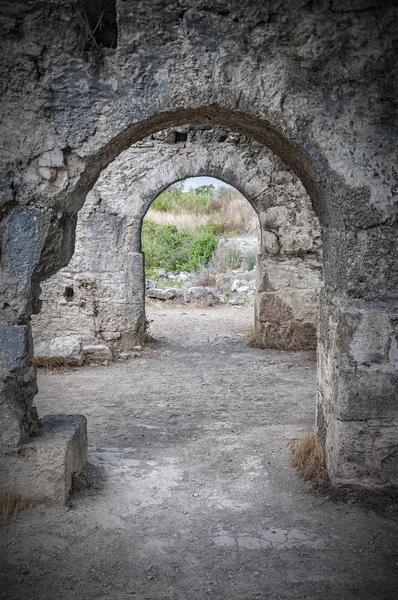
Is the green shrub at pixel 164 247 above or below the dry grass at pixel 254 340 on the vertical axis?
above

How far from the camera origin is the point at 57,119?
9.55ft

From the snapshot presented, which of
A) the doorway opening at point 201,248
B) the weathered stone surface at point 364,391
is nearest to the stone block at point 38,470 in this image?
the weathered stone surface at point 364,391

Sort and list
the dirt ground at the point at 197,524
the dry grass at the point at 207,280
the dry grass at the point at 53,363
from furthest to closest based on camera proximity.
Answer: the dry grass at the point at 207,280 → the dry grass at the point at 53,363 → the dirt ground at the point at 197,524

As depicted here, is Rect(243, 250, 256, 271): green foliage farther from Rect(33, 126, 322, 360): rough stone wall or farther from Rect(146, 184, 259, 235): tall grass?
Rect(33, 126, 322, 360): rough stone wall

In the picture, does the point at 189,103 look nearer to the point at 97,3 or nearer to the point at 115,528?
the point at 97,3

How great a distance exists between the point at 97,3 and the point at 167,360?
4.70m

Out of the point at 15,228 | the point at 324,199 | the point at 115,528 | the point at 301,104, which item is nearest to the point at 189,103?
the point at 301,104

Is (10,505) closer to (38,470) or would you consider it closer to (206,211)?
(38,470)

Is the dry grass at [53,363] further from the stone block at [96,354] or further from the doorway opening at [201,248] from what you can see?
the doorway opening at [201,248]

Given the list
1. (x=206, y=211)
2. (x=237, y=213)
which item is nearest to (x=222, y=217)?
(x=237, y=213)

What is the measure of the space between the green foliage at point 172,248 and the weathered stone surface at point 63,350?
717 centimetres

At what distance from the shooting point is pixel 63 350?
6723mm

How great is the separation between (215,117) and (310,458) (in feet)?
7.37

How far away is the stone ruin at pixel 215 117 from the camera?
2.86m
